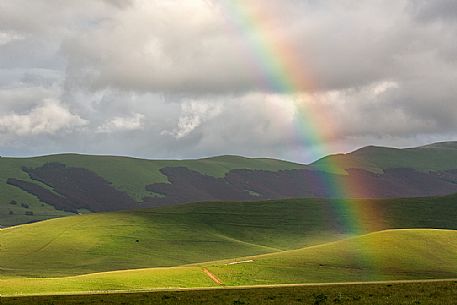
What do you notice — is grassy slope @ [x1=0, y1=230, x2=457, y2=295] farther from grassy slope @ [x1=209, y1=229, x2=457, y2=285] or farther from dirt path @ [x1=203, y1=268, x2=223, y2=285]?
dirt path @ [x1=203, y1=268, x2=223, y2=285]

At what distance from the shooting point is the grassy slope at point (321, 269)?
97750mm

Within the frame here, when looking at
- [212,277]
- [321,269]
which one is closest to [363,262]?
[321,269]

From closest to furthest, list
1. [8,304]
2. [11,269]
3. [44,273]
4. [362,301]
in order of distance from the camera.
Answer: [362,301]
[8,304]
[44,273]
[11,269]

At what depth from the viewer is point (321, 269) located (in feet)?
418

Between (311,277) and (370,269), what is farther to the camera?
(370,269)

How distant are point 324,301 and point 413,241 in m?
117

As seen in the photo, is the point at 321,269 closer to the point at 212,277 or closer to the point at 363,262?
the point at 363,262

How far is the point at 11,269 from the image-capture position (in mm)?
174500

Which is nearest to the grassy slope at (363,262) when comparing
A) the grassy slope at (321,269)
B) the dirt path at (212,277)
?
the grassy slope at (321,269)

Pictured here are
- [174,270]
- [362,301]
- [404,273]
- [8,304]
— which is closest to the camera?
[362,301]

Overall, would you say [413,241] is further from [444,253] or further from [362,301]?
[362,301]

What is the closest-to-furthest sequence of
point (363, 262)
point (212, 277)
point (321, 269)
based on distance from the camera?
point (212, 277) < point (321, 269) < point (363, 262)

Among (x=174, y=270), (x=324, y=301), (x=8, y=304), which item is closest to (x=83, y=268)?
(x=174, y=270)

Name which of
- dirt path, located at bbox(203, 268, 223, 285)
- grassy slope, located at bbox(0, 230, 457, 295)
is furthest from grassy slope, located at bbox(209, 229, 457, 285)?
dirt path, located at bbox(203, 268, 223, 285)
